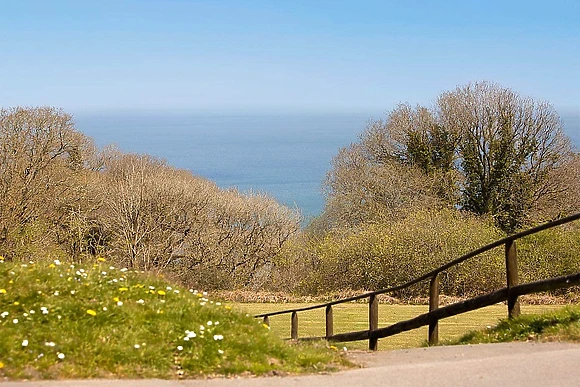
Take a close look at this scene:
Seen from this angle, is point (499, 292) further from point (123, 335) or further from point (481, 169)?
point (481, 169)

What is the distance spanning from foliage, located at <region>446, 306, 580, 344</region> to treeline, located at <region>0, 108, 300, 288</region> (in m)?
25.3

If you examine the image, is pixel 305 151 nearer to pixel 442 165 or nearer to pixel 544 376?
pixel 442 165

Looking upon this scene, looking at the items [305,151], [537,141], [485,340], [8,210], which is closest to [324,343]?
[485,340]

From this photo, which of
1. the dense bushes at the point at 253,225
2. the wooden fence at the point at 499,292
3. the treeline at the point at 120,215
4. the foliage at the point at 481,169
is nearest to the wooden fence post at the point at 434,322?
the wooden fence at the point at 499,292

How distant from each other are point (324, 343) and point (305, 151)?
18647 centimetres

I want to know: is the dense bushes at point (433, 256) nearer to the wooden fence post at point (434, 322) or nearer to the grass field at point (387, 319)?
the grass field at point (387, 319)

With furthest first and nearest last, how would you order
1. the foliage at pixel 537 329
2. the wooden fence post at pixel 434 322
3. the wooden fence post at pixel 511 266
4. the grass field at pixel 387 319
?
the grass field at pixel 387 319, the wooden fence post at pixel 434 322, the wooden fence post at pixel 511 266, the foliage at pixel 537 329

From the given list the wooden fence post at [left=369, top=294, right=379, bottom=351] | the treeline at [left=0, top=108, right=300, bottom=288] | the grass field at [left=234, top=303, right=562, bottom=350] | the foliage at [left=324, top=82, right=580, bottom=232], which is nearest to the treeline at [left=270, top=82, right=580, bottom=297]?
the foliage at [left=324, top=82, right=580, bottom=232]

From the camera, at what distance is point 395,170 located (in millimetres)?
42969

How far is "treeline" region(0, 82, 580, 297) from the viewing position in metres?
33.0

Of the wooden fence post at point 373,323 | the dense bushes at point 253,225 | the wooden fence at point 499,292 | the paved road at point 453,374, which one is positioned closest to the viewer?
the paved road at point 453,374

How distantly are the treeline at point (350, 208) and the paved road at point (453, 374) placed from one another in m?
25.6

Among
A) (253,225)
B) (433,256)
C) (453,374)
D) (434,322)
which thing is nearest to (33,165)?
(253,225)

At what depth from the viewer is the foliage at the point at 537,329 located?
24.4 feet
